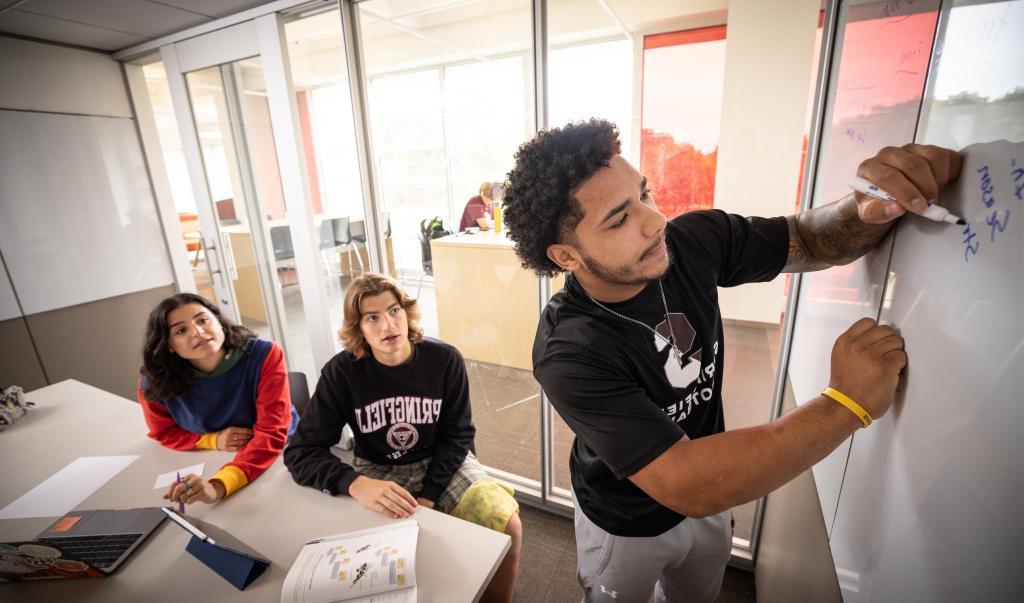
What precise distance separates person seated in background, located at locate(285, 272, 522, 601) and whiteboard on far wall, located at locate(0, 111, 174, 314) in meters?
2.85

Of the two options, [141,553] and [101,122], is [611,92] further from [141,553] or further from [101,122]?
[101,122]

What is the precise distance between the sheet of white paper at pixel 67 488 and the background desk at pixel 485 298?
72.9 inches

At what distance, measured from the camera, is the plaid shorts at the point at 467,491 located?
1.59m

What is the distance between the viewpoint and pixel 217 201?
3002 millimetres

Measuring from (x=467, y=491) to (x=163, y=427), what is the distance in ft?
4.08

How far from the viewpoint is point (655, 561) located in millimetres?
1170

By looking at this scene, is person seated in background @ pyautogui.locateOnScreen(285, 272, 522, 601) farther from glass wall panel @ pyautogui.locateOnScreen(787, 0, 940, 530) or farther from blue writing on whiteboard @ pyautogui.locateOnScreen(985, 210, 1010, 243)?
blue writing on whiteboard @ pyautogui.locateOnScreen(985, 210, 1010, 243)

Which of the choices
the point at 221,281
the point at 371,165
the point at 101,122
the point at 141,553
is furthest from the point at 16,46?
the point at 141,553

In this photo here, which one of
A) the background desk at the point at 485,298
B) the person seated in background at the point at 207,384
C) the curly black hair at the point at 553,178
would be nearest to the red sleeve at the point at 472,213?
the background desk at the point at 485,298

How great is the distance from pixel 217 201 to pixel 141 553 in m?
2.51

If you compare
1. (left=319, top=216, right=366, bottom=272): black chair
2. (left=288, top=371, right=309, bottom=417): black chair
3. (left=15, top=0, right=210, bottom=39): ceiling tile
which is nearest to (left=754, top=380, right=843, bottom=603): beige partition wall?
(left=288, top=371, right=309, bottom=417): black chair

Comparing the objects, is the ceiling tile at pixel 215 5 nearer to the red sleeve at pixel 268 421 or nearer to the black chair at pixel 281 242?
the black chair at pixel 281 242

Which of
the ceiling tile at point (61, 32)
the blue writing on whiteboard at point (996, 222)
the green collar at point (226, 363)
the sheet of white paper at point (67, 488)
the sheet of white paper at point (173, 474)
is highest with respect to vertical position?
the ceiling tile at point (61, 32)

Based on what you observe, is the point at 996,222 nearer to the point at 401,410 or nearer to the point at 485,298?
the point at 401,410
